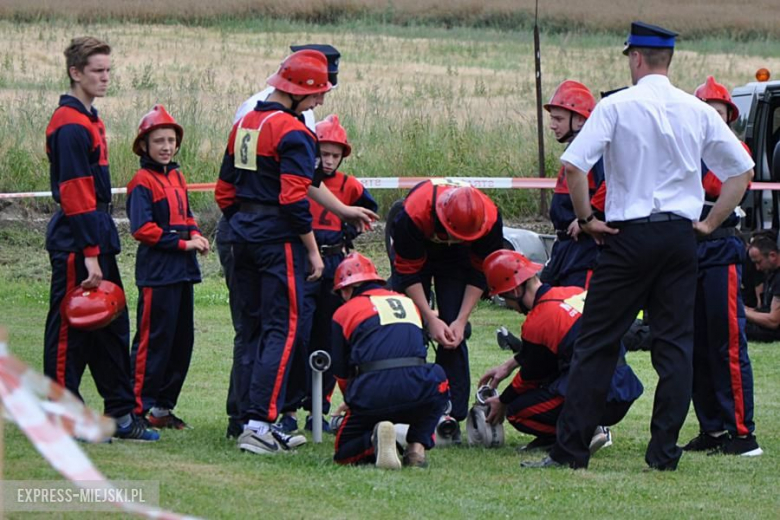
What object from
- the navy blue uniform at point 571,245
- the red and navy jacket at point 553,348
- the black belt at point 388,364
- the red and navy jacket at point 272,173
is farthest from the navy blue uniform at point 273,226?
the navy blue uniform at point 571,245

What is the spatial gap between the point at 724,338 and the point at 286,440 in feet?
7.97

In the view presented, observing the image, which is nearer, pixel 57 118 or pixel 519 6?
pixel 57 118

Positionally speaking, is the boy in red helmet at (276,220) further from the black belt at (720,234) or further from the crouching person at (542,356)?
the black belt at (720,234)

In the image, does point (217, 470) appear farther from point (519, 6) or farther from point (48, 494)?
point (519, 6)

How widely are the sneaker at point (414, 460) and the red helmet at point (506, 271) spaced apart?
1.02 meters

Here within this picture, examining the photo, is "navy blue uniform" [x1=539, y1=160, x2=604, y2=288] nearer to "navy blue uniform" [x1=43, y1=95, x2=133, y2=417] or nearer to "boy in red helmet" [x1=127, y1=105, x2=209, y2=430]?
"boy in red helmet" [x1=127, y1=105, x2=209, y2=430]

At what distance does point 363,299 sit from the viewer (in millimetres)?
6875

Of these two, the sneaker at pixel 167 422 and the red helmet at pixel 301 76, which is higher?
the red helmet at pixel 301 76

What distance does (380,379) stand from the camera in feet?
21.7

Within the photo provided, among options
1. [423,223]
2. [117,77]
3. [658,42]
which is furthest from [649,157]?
[117,77]

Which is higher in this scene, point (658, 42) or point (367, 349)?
point (658, 42)

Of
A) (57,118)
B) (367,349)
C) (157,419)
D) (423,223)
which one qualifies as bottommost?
(157,419)

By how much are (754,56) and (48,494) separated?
29794 mm

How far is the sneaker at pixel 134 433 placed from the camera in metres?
7.30
